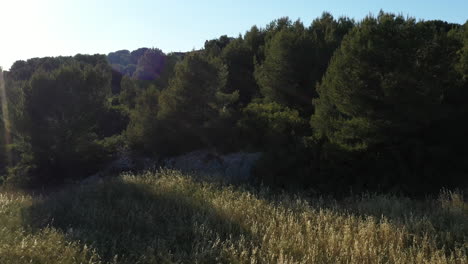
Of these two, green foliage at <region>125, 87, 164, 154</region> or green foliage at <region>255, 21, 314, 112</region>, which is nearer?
green foliage at <region>255, 21, 314, 112</region>

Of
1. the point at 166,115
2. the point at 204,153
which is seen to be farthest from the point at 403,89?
the point at 166,115

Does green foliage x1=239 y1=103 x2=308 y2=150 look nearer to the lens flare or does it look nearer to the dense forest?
the dense forest

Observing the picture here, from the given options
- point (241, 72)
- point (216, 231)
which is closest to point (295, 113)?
point (241, 72)

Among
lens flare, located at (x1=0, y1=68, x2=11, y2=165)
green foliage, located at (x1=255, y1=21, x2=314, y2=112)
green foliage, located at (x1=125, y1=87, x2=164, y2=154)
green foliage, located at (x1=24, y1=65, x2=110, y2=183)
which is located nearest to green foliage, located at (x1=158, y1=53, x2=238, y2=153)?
green foliage, located at (x1=125, y1=87, x2=164, y2=154)

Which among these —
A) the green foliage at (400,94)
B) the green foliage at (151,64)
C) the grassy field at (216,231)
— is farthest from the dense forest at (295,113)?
the green foliage at (151,64)

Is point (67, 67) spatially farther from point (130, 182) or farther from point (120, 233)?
point (120, 233)

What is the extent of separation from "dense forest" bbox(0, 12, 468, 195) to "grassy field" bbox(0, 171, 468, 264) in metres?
3.35

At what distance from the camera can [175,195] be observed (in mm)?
8570

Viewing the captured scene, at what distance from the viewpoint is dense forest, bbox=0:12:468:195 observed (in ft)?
36.5

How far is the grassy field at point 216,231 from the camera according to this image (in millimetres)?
4781

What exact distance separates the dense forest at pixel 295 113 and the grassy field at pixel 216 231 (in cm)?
335

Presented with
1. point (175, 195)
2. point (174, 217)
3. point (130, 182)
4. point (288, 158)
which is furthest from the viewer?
point (288, 158)

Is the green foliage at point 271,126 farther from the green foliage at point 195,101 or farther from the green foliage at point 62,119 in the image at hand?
the green foliage at point 62,119

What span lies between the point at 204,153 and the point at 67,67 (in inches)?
338
